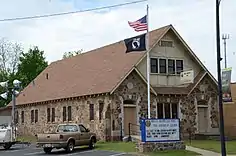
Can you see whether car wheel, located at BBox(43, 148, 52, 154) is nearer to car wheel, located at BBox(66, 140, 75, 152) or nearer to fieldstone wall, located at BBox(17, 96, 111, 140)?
car wheel, located at BBox(66, 140, 75, 152)

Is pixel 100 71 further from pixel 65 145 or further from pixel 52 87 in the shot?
pixel 65 145

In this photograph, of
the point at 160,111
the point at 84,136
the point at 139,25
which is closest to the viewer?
the point at 84,136

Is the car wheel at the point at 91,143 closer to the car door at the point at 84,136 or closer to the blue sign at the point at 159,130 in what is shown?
the car door at the point at 84,136

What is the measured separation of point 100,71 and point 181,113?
7129 millimetres

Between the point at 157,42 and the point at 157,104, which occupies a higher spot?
the point at 157,42

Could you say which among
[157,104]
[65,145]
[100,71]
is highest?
[100,71]

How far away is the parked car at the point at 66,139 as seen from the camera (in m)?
28.6

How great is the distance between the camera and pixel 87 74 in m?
41.7

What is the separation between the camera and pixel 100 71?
1574 inches

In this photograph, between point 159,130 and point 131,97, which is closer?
point 159,130

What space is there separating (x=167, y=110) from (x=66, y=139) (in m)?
12.0

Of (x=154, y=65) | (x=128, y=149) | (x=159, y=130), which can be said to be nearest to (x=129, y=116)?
(x=154, y=65)

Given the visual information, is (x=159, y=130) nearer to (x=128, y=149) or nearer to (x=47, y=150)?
(x=128, y=149)

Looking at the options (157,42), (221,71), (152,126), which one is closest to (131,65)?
(157,42)
